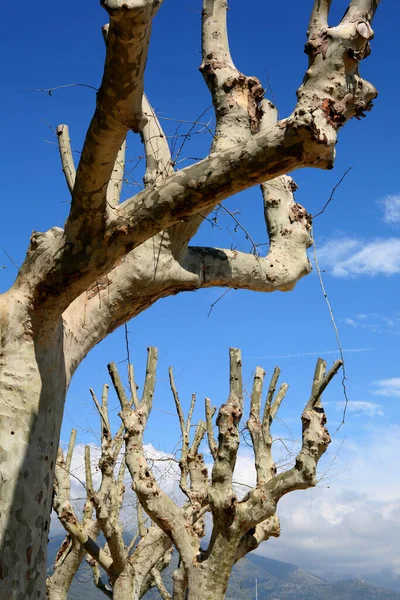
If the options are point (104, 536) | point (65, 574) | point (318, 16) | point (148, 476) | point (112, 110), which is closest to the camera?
point (112, 110)

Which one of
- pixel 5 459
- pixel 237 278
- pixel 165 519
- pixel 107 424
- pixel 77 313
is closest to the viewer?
pixel 5 459

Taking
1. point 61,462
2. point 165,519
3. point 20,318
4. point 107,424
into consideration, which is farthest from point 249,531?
point 20,318

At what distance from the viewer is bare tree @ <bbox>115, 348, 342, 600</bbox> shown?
8.09 meters

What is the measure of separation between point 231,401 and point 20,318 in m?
4.93

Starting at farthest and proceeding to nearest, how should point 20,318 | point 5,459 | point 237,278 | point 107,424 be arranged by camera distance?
1. point 107,424
2. point 237,278
3. point 20,318
4. point 5,459

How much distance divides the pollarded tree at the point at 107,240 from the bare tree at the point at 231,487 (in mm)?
3961

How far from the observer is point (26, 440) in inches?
147

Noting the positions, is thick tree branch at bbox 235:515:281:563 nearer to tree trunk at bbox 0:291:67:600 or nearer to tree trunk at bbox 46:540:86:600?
tree trunk at bbox 46:540:86:600

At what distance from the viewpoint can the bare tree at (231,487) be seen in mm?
8094

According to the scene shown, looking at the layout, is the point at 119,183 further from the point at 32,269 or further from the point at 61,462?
the point at 61,462

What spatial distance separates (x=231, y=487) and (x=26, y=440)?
4.92m

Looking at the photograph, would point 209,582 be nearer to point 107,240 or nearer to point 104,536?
point 104,536

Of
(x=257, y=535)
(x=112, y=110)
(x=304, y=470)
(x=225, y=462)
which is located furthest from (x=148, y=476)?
(x=112, y=110)

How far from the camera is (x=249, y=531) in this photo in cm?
882
